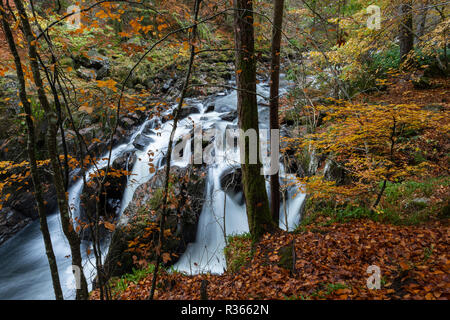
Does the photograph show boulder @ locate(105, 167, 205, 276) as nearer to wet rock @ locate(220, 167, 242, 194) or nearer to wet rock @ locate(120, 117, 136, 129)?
wet rock @ locate(220, 167, 242, 194)

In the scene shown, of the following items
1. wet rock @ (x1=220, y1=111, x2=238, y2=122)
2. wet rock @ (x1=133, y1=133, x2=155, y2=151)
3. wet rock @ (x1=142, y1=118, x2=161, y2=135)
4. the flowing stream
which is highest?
wet rock @ (x1=220, y1=111, x2=238, y2=122)

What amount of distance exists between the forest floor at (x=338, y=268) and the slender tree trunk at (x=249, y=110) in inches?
16.4

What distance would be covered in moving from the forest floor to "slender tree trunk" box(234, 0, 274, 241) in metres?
0.42

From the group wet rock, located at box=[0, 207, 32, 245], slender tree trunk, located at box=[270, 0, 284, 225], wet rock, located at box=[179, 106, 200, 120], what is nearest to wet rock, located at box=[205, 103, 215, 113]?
wet rock, located at box=[179, 106, 200, 120]

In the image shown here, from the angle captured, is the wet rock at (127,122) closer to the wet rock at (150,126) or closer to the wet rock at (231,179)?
the wet rock at (150,126)

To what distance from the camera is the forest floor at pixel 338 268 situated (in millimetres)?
2655

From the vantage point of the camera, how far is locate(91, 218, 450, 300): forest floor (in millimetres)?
2655

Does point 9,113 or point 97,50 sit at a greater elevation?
point 97,50

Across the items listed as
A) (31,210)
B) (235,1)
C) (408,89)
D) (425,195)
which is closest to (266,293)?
(425,195)

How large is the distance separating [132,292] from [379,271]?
14.9ft

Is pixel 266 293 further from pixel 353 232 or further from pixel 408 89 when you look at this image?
pixel 408 89

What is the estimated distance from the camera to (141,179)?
330 inches

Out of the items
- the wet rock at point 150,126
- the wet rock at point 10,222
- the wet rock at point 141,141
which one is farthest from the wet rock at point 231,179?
the wet rock at point 10,222
